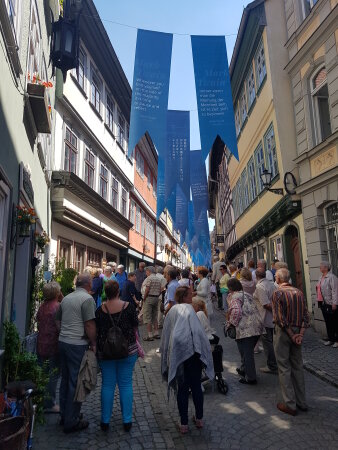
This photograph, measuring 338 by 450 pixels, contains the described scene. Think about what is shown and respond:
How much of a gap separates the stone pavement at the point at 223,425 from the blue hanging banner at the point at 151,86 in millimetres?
6619

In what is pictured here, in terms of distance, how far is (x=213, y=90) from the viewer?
10.1m

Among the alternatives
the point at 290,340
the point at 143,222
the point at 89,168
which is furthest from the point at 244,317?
the point at 143,222

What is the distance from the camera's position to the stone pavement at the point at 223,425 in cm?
373

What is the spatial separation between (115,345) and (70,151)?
9460 millimetres

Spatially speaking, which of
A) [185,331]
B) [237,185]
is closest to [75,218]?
[185,331]

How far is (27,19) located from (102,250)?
10.9 m

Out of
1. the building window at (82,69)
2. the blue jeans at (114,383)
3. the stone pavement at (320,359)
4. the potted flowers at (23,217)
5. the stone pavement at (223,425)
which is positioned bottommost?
the stone pavement at (223,425)

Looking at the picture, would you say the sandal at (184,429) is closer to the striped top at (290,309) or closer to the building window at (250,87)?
the striped top at (290,309)

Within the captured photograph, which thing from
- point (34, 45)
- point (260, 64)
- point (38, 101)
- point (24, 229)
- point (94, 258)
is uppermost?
point (260, 64)

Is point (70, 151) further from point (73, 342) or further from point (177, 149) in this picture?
point (73, 342)

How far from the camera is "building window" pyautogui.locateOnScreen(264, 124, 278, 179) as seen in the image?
1291 centimetres

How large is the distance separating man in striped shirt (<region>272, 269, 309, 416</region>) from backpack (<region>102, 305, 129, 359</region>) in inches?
81.1

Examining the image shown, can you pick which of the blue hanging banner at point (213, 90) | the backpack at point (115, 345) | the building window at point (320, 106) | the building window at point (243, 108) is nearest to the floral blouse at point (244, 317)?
the backpack at point (115, 345)

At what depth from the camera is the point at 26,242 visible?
20.4ft
